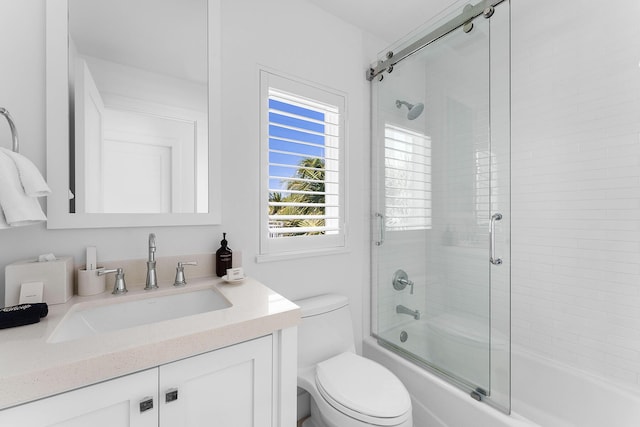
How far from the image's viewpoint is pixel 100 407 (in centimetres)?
64

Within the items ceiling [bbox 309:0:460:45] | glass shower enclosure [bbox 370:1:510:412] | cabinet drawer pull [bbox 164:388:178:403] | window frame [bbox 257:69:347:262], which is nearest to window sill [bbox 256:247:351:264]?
window frame [bbox 257:69:347:262]

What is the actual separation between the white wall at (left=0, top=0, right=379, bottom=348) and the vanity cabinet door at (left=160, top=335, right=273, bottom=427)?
2.19ft

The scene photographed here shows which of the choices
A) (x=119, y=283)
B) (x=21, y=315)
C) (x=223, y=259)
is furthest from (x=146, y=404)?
(x=223, y=259)

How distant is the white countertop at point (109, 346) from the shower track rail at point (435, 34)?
1.63 m

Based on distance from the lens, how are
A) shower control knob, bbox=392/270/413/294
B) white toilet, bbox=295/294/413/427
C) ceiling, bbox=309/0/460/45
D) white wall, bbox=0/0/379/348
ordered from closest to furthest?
white wall, bbox=0/0/379/348
white toilet, bbox=295/294/413/427
ceiling, bbox=309/0/460/45
shower control knob, bbox=392/270/413/294

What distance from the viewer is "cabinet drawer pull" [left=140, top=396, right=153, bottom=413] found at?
0.68 metres

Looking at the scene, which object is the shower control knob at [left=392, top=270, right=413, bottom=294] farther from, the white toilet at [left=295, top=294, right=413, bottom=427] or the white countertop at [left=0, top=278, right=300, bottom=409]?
the white countertop at [left=0, top=278, right=300, bottom=409]

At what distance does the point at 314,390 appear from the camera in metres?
1.34

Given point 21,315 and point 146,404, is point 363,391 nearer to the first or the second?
point 146,404

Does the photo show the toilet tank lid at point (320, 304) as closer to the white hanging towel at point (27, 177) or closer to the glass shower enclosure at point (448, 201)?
the glass shower enclosure at point (448, 201)
